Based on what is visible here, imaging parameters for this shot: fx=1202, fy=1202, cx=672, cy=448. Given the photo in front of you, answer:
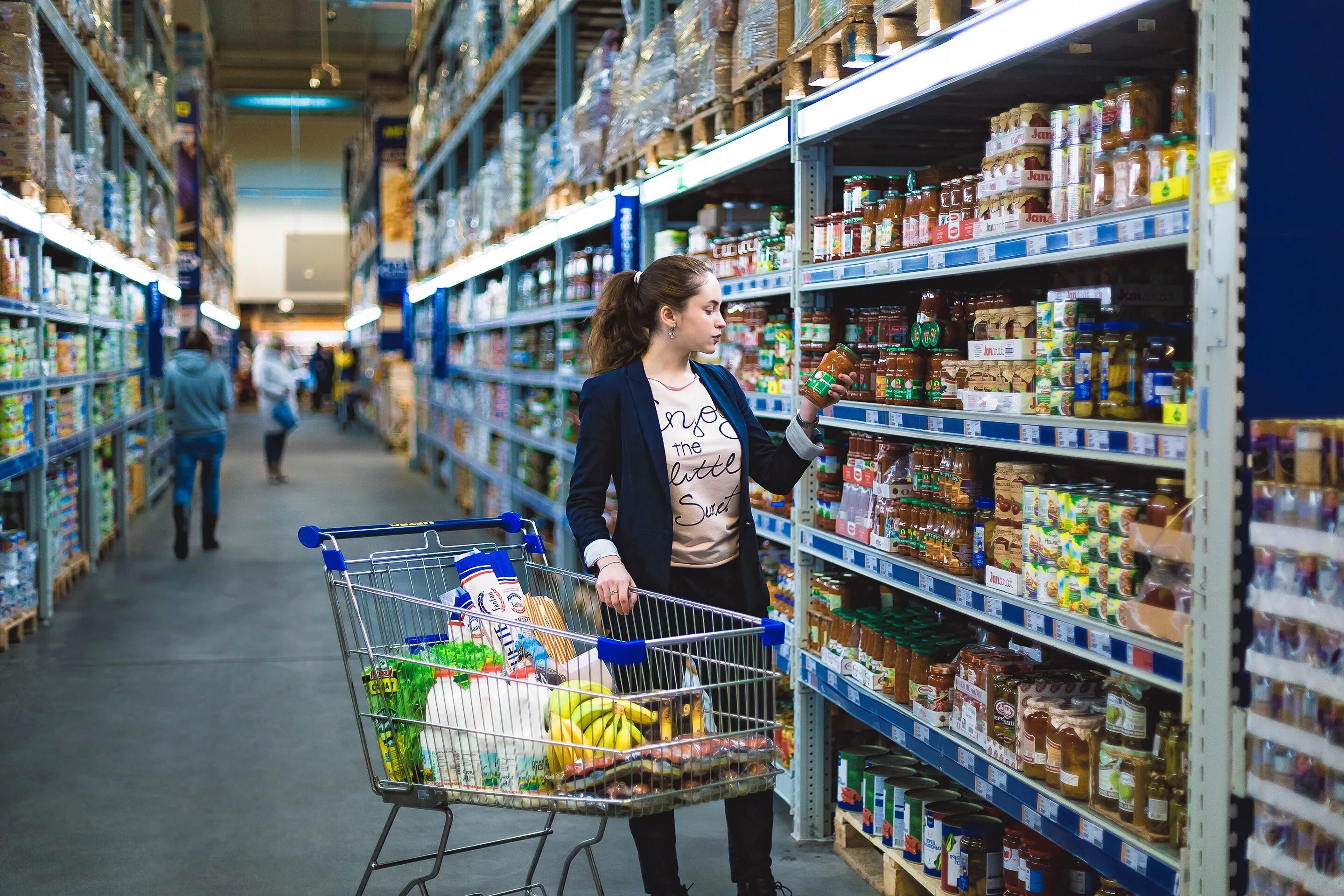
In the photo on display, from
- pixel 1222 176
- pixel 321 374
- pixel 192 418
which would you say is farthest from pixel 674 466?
pixel 321 374

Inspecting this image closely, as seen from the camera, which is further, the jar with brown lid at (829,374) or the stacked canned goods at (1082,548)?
the jar with brown lid at (829,374)

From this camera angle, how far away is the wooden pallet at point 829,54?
11.6 ft

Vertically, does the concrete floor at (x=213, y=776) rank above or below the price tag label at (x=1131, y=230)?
below

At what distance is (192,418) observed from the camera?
10062 millimetres

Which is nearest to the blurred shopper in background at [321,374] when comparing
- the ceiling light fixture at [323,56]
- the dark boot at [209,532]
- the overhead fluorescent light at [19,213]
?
the ceiling light fixture at [323,56]

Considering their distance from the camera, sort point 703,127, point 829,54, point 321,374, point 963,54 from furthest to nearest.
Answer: point 321,374 → point 703,127 → point 829,54 → point 963,54

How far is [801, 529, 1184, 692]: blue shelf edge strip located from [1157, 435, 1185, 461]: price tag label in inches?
14.6

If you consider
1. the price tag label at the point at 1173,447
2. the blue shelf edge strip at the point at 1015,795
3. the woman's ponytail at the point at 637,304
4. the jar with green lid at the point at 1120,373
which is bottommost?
the blue shelf edge strip at the point at 1015,795

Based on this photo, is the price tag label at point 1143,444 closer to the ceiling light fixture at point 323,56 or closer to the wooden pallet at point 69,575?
the wooden pallet at point 69,575

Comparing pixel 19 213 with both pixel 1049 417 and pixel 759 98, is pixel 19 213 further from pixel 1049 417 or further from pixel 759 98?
pixel 1049 417

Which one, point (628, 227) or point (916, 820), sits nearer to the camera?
point (916, 820)

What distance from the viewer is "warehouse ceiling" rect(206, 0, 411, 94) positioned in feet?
78.0

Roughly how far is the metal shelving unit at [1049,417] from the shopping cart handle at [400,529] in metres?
1.13

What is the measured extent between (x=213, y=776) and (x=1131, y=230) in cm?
399
